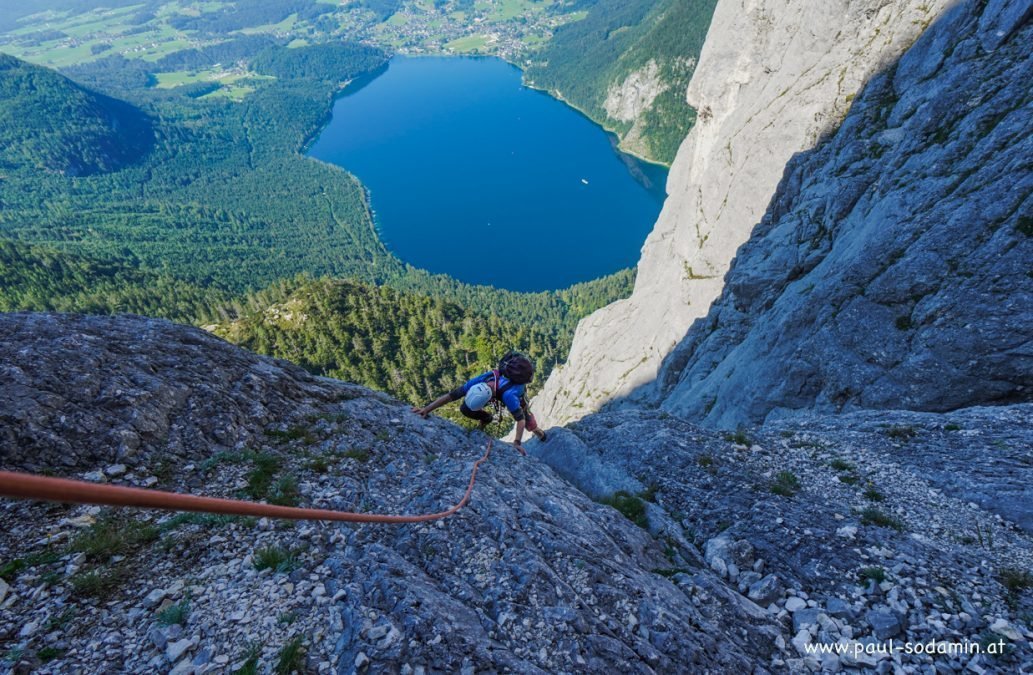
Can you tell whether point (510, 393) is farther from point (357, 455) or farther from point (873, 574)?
point (873, 574)

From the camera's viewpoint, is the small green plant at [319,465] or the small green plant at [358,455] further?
the small green plant at [358,455]

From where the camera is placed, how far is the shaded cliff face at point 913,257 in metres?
18.2

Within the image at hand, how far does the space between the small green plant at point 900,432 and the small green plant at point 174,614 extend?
18.3 meters

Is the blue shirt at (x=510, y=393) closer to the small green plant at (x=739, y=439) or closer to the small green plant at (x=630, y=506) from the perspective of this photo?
the small green plant at (x=630, y=506)

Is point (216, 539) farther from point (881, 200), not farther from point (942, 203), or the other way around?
point (881, 200)

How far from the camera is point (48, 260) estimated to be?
17300cm

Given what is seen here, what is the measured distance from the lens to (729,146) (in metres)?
58.5

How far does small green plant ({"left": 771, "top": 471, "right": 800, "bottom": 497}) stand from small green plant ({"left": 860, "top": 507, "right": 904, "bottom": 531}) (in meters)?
1.64

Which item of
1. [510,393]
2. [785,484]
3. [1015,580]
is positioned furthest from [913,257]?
[510,393]

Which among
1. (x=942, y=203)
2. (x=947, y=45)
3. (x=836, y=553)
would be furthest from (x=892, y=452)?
(x=947, y=45)

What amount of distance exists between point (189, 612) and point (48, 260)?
234 metres

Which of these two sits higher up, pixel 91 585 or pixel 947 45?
pixel 947 45

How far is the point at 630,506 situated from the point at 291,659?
361 inches

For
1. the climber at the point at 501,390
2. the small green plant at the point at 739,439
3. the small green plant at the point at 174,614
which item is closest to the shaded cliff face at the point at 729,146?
the small green plant at the point at 739,439
